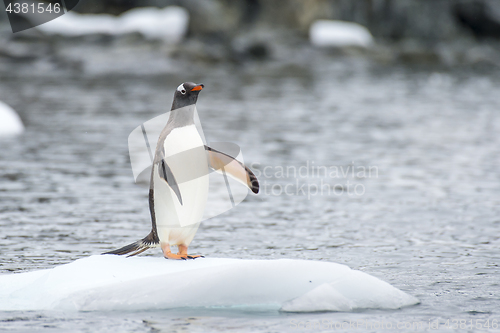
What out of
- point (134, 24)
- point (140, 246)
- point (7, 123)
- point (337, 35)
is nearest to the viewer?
point (140, 246)

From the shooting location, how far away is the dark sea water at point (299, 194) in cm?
512

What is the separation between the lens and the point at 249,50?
120 ft

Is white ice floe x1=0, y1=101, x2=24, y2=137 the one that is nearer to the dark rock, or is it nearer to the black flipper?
the black flipper

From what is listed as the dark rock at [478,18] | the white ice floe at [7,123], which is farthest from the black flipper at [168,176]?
the dark rock at [478,18]

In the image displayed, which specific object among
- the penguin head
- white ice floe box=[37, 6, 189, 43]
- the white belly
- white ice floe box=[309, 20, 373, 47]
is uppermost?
the penguin head

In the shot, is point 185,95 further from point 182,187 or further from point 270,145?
point 270,145

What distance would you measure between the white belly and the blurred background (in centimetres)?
72

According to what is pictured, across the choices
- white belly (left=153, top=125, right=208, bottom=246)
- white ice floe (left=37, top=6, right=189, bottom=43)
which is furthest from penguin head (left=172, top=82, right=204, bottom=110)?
white ice floe (left=37, top=6, right=189, bottom=43)

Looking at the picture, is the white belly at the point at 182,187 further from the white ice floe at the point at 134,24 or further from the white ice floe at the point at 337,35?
the white ice floe at the point at 337,35

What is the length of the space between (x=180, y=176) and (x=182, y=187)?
0.27ft

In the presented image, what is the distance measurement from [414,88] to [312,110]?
771cm

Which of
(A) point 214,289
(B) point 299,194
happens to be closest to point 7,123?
(B) point 299,194

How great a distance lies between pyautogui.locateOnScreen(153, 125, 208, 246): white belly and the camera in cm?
536

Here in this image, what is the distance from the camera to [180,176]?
5.39 metres
